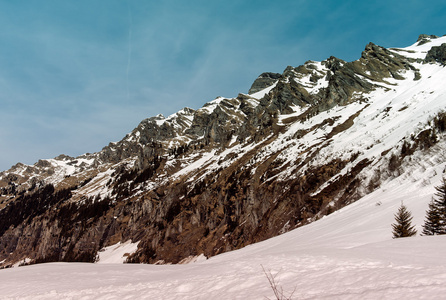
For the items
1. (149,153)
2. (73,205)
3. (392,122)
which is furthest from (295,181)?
(73,205)

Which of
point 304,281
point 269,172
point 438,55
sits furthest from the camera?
point 438,55

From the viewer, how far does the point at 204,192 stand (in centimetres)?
7144

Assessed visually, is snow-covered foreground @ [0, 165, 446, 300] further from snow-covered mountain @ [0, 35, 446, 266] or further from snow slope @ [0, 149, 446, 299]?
snow-covered mountain @ [0, 35, 446, 266]

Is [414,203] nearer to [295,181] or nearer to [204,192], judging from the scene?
[295,181]

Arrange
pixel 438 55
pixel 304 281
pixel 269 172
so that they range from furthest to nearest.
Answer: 1. pixel 438 55
2. pixel 269 172
3. pixel 304 281

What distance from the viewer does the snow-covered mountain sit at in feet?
115

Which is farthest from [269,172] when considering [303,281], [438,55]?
[438,55]

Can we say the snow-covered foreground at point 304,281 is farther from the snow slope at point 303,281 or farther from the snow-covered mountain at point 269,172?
the snow-covered mountain at point 269,172

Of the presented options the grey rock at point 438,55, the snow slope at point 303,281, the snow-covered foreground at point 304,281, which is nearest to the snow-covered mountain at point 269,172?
the grey rock at point 438,55

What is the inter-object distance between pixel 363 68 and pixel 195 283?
425 ft

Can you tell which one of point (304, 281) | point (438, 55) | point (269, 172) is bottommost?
point (304, 281)

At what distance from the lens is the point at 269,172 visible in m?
57.5

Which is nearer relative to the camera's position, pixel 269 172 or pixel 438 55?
pixel 269 172

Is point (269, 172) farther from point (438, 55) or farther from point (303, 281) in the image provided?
point (438, 55)
